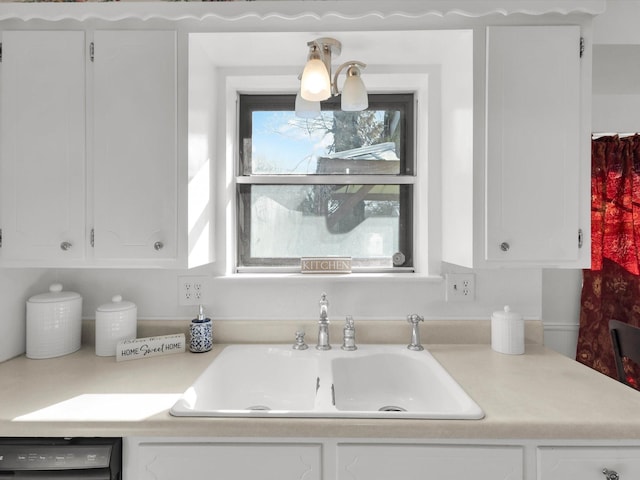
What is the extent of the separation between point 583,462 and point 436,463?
38 cm

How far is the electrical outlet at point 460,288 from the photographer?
1589 millimetres

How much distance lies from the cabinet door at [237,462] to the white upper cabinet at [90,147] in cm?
61

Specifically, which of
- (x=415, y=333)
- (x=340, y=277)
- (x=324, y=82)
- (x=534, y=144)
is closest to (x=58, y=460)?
(x=340, y=277)

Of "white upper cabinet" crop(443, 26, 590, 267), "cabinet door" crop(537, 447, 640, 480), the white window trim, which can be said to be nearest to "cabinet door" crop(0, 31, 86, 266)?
the white window trim

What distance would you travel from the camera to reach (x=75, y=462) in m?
0.94

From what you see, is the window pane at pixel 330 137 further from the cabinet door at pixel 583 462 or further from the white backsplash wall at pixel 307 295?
the cabinet door at pixel 583 462

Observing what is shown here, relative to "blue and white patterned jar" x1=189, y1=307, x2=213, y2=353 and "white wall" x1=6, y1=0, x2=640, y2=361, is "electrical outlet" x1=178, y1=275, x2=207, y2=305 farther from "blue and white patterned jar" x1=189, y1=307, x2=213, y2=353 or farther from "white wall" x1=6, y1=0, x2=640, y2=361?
"blue and white patterned jar" x1=189, y1=307, x2=213, y2=353

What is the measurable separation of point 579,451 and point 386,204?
115cm

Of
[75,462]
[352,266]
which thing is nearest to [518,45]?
[352,266]

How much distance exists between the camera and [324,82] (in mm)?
1193

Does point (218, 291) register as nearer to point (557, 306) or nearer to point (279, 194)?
point (279, 194)

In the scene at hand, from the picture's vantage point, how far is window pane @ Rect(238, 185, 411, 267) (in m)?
1.77

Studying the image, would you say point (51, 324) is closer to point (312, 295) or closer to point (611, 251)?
point (312, 295)

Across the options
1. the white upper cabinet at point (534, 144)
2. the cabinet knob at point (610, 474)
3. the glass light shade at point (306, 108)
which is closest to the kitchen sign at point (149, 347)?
the glass light shade at point (306, 108)
